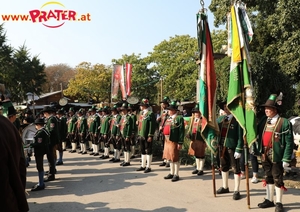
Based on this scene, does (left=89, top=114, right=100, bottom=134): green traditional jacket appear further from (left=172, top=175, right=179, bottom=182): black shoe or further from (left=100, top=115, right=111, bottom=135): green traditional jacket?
(left=172, top=175, right=179, bottom=182): black shoe

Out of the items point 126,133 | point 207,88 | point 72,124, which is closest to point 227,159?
point 207,88

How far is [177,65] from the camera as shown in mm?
38781

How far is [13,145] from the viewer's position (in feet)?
9.55

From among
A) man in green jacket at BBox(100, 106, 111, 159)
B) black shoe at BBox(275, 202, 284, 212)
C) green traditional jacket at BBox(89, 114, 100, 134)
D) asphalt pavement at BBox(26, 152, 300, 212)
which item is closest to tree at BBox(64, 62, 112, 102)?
green traditional jacket at BBox(89, 114, 100, 134)

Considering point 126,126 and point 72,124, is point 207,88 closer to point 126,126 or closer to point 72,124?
point 126,126

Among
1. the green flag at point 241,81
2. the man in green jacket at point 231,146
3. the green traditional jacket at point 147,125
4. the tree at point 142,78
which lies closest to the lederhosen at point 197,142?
the green traditional jacket at point 147,125

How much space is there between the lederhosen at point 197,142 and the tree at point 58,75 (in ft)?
195

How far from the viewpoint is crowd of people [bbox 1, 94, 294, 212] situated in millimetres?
5609

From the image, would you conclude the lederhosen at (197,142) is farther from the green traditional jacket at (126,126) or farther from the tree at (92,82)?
the tree at (92,82)

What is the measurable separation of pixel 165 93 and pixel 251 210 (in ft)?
115

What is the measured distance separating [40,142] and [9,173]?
5.16m

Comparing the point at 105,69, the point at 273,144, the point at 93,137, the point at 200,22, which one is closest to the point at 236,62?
the point at 200,22

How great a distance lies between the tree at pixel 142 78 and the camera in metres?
42.2

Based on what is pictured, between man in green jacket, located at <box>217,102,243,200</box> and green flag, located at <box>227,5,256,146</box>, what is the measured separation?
45 centimetres
